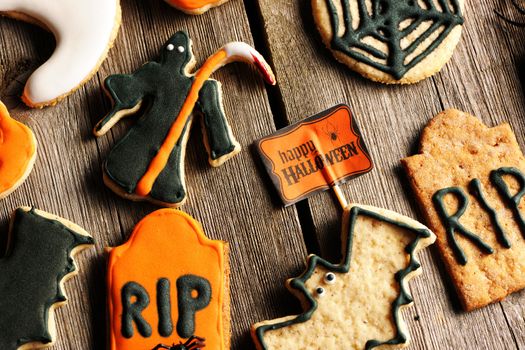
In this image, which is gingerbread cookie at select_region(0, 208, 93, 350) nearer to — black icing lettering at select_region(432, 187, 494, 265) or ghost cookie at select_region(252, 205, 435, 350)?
ghost cookie at select_region(252, 205, 435, 350)

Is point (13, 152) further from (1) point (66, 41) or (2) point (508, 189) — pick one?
(2) point (508, 189)

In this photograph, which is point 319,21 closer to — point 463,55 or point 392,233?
point 463,55

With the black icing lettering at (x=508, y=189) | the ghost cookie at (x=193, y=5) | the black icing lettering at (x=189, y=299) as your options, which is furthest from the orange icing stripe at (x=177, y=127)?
the black icing lettering at (x=508, y=189)

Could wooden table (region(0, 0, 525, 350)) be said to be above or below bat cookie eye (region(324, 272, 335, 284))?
above

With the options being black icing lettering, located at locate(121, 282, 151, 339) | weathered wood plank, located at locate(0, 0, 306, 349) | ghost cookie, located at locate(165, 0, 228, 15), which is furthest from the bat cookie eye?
ghost cookie, located at locate(165, 0, 228, 15)

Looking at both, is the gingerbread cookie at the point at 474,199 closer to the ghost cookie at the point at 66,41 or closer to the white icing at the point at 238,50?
the white icing at the point at 238,50

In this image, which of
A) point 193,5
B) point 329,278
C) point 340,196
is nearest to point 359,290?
point 329,278
